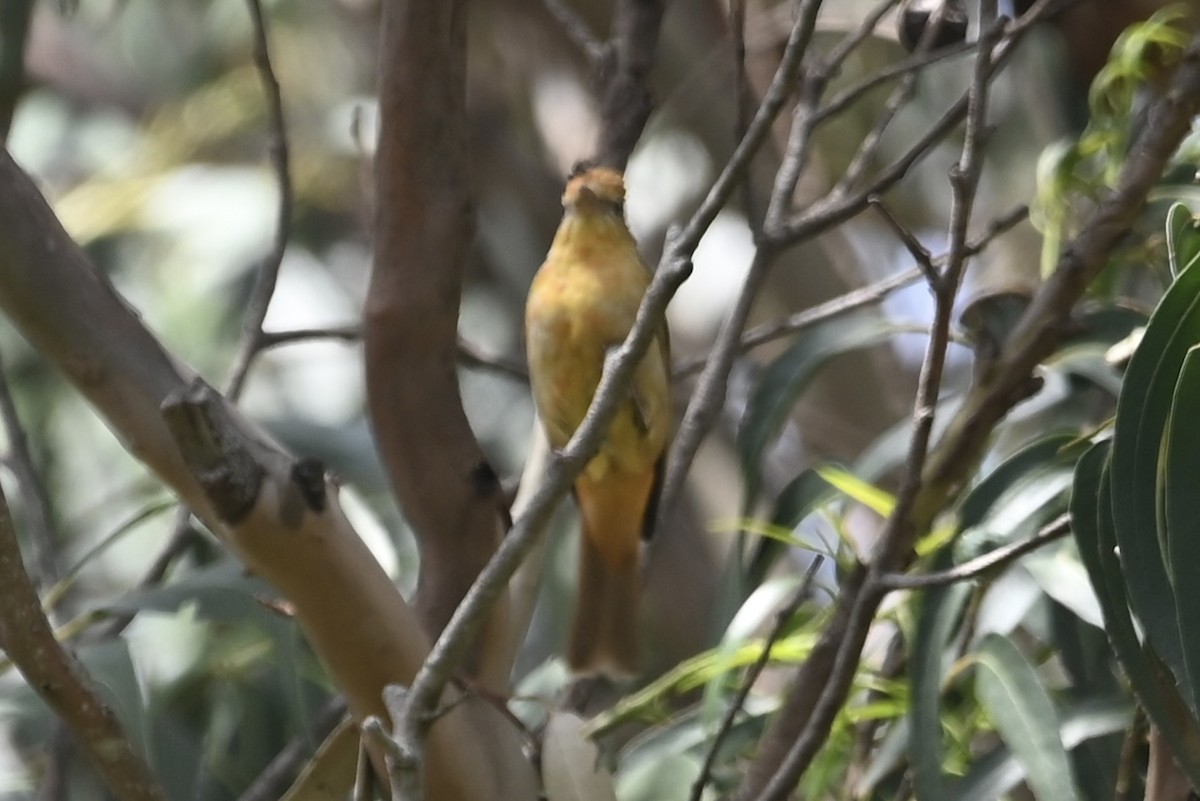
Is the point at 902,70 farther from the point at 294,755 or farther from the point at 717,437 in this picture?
the point at 717,437

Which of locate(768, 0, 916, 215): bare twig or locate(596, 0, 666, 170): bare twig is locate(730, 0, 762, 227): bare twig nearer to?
locate(768, 0, 916, 215): bare twig

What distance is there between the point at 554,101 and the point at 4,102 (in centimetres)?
211

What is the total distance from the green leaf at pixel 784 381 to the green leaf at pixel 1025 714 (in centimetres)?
41

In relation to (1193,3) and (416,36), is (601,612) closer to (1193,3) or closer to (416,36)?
(416,36)

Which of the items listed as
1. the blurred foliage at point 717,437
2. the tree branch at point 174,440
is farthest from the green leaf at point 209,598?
the tree branch at point 174,440

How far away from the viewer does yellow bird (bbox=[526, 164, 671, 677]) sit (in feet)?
7.67

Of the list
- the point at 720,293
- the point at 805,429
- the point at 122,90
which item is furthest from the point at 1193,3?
the point at 122,90

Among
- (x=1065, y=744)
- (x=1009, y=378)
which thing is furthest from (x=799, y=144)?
(x=1065, y=744)

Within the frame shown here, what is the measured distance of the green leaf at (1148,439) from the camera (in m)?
1.44

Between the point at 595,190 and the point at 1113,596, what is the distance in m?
1.09

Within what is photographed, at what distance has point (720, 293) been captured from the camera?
4.32 meters

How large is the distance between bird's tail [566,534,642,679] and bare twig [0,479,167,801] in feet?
3.57

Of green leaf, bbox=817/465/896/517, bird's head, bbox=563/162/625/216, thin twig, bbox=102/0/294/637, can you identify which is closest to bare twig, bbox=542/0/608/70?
bird's head, bbox=563/162/625/216

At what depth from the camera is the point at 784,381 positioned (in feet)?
6.99
